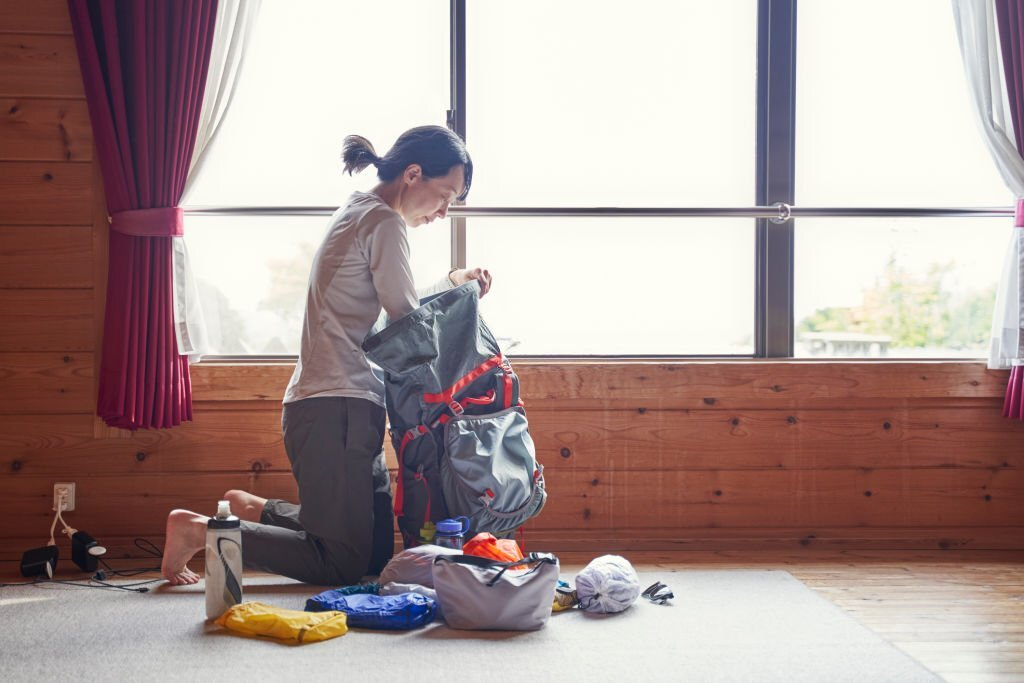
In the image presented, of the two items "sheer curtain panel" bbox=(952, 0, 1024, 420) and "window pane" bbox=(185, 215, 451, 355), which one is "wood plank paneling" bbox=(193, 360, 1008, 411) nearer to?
"sheer curtain panel" bbox=(952, 0, 1024, 420)

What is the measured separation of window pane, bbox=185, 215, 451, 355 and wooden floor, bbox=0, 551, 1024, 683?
89cm

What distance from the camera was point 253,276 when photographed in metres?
3.09

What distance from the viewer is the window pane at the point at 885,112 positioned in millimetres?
3254

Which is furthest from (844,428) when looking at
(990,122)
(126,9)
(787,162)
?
(126,9)

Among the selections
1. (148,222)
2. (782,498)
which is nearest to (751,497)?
(782,498)

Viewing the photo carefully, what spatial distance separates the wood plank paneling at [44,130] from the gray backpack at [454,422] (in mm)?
1239

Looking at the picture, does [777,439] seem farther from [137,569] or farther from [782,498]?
[137,569]

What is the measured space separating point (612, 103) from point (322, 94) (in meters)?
0.97

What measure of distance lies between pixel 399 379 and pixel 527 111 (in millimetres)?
1155

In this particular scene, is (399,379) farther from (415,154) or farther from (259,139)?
(259,139)

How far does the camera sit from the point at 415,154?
2.55 metres

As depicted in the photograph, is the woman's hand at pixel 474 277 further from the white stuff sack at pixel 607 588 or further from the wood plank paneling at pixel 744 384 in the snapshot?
the white stuff sack at pixel 607 588

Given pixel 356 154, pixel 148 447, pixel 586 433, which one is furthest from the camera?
pixel 586 433

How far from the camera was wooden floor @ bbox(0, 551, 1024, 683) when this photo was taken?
2.01 m
